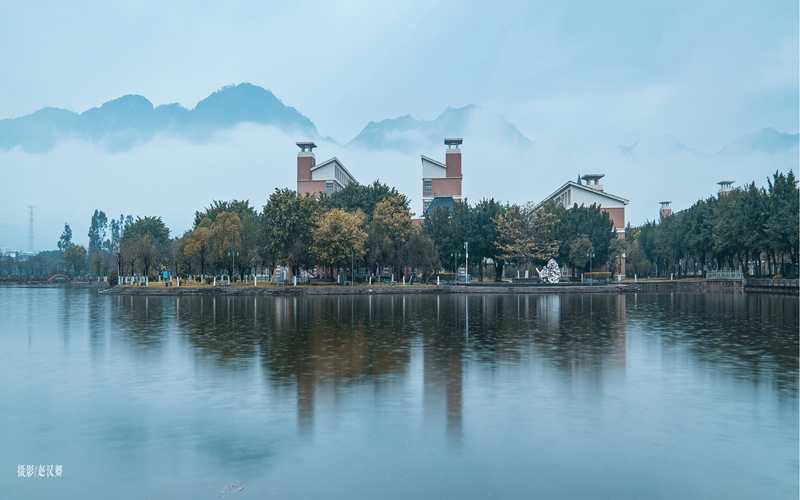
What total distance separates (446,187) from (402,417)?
396ft

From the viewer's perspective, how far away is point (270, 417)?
13.1 meters

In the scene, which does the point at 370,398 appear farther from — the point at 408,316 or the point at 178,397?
the point at 408,316

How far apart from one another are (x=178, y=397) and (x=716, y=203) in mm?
99775

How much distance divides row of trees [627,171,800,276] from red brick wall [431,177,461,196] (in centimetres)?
4162

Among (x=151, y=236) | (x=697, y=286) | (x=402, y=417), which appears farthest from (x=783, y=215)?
(x=151, y=236)

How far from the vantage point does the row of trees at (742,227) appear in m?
73.6

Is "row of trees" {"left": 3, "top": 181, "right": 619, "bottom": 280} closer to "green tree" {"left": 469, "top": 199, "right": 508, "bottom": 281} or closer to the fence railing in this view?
"green tree" {"left": 469, "top": 199, "right": 508, "bottom": 281}

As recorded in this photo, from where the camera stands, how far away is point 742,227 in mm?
80750

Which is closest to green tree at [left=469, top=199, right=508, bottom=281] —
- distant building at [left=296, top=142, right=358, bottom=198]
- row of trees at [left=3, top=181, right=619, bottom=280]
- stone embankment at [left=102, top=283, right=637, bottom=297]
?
row of trees at [left=3, top=181, right=619, bottom=280]

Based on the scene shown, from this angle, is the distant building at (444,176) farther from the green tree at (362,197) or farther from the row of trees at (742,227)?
the row of trees at (742,227)

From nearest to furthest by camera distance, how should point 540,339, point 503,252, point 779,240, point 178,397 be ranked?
point 178,397 → point 540,339 → point 779,240 → point 503,252

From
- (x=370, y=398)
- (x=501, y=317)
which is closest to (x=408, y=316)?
(x=501, y=317)

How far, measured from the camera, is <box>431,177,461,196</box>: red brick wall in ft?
432

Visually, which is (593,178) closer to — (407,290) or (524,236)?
(524,236)
